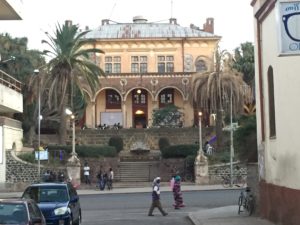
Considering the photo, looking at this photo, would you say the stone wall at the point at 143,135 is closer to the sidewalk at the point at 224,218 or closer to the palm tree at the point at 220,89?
the palm tree at the point at 220,89

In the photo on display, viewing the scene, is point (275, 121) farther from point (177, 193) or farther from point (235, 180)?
point (235, 180)

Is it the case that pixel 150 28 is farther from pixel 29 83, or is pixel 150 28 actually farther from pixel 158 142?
pixel 29 83

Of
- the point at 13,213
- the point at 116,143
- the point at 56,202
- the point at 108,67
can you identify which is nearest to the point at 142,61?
the point at 108,67

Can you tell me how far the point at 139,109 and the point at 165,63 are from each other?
6.92 m

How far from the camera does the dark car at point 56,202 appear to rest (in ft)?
58.9

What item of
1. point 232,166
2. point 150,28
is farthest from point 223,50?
point 150,28

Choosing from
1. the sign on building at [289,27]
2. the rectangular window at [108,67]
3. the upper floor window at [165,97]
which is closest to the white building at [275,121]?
the sign on building at [289,27]

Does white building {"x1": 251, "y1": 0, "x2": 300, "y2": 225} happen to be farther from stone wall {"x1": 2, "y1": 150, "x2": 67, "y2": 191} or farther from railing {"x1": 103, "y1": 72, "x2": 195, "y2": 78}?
railing {"x1": 103, "y1": 72, "x2": 195, "y2": 78}

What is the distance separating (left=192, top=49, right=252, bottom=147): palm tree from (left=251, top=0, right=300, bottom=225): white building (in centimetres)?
3601

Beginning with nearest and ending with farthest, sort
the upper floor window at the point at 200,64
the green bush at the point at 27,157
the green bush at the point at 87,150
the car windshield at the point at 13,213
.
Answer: the car windshield at the point at 13,213 < the green bush at the point at 27,157 < the green bush at the point at 87,150 < the upper floor window at the point at 200,64

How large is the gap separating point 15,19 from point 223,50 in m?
31.6

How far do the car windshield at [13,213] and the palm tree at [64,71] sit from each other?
4256cm

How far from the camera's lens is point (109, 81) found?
78.8 metres

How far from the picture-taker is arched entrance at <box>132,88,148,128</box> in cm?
8219
